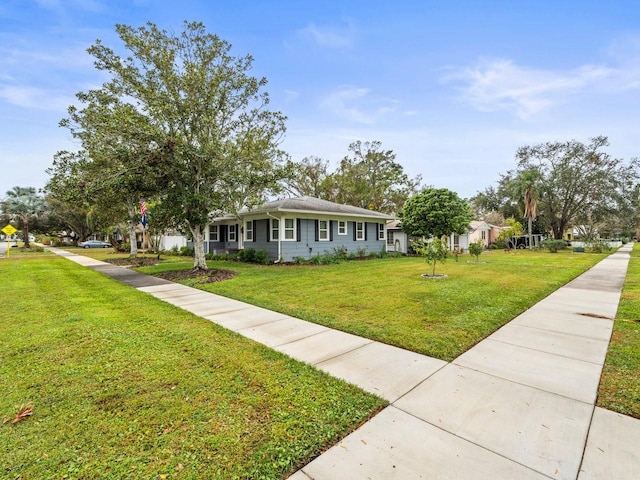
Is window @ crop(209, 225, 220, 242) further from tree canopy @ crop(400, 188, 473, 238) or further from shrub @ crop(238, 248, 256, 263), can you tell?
tree canopy @ crop(400, 188, 473, 238)

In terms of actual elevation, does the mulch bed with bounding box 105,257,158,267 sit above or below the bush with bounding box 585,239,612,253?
below

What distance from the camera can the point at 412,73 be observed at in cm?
1312

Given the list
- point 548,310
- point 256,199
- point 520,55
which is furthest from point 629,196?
point 256,199

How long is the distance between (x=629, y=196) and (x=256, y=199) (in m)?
37.3

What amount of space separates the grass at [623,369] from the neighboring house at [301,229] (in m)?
11.3

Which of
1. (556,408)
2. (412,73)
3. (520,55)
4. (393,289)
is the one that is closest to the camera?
(556,408)

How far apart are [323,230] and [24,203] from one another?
34612mm

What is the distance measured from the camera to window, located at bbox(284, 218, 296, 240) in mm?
14607

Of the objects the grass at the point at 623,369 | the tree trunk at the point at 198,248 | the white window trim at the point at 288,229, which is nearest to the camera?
the grass at the point at 623,369

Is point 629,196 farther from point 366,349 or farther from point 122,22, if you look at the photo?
point 122,22

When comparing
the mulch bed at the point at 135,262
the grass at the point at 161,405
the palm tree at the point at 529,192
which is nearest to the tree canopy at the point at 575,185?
the palm tree at the point at 529,192

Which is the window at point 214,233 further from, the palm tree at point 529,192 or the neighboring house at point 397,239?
the palm tree at point 529,192

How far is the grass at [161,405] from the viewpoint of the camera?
2029 millimetres

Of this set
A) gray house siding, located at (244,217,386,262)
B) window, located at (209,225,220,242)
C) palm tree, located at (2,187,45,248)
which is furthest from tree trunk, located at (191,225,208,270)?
palm tree, located at (2,187,45,248)
